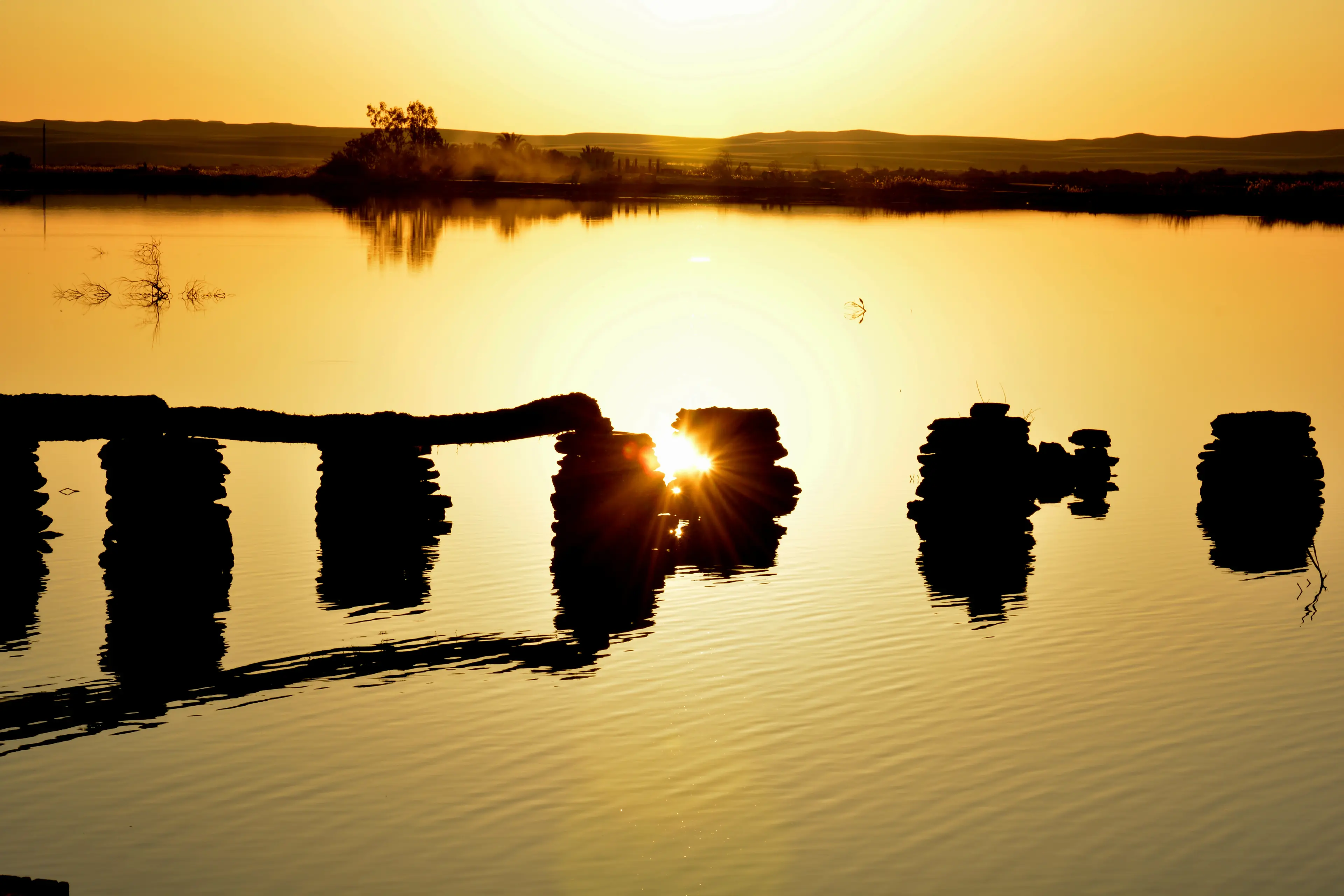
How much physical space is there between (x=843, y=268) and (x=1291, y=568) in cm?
4553

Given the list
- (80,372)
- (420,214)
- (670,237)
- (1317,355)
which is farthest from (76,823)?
(420,214)

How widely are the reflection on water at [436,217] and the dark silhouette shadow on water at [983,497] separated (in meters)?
41.7

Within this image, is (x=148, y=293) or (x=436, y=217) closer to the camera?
(x=148, y=293)

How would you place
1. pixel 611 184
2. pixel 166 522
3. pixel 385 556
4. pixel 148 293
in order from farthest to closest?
pixel 611 184, pixel 148 293, pixel 385 556, pixel 166 522

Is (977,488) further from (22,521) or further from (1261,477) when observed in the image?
(22,521)

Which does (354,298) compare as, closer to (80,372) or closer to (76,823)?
(80,372)

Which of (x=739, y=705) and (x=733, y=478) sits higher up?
(x=733, y=478)

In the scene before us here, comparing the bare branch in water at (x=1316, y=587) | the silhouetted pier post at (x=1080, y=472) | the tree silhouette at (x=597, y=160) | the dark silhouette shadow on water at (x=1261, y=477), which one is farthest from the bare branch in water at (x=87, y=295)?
the tree silhouette at (x=597, y=160)

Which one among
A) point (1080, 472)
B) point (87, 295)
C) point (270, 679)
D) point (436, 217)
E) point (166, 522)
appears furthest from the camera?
point (436, 217)

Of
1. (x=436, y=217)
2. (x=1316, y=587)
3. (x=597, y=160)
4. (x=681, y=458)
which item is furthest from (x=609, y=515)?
(x=597, y=160)

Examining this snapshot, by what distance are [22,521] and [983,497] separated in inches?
450

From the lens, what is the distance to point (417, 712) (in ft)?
40.0

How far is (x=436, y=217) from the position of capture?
94062 millimetres

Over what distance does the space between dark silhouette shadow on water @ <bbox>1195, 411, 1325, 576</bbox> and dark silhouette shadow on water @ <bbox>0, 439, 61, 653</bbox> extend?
13.8m
